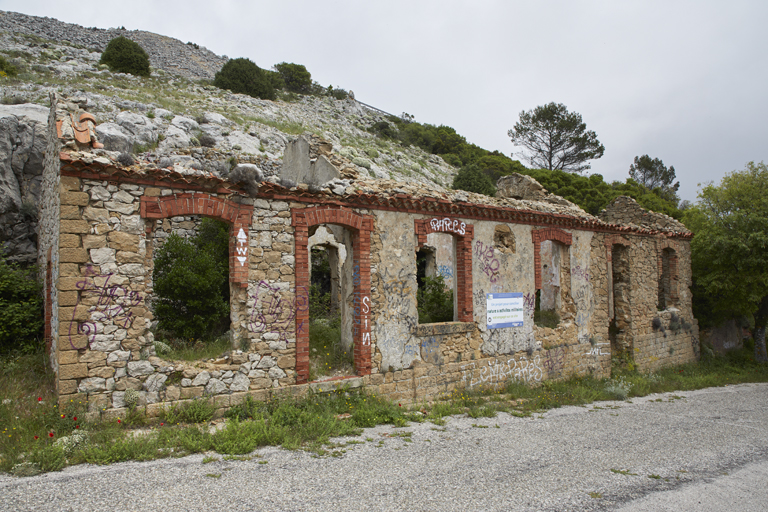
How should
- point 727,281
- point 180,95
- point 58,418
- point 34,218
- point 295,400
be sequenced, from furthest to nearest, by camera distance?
point 180,95 < point 727,281 < point 34,218 < point 295,400 < point 58,418

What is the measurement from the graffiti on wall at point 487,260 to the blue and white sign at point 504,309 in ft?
1.52

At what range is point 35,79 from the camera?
804 inches

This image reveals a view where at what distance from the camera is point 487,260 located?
10.2 metres

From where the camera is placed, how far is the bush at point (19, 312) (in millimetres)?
8438

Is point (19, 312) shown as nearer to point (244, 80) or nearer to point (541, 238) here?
point (541, 238)

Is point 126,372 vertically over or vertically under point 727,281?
under

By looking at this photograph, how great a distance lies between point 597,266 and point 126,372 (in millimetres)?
12101

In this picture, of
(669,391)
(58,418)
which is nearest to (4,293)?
(58,418)

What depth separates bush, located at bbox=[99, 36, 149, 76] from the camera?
2900cm

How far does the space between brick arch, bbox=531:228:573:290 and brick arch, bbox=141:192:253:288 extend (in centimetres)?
729

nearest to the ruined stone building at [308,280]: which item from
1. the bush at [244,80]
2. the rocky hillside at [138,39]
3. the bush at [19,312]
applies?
the bush at [19,312]

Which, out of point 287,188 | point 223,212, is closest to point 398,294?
point 287,188

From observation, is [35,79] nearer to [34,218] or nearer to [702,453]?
[34,218]

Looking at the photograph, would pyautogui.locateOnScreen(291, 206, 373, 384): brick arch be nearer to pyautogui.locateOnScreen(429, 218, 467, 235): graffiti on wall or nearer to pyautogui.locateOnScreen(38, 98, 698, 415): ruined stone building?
pyautogui.locateOnScreen(38, 98, 698, 415): ruined stone building
